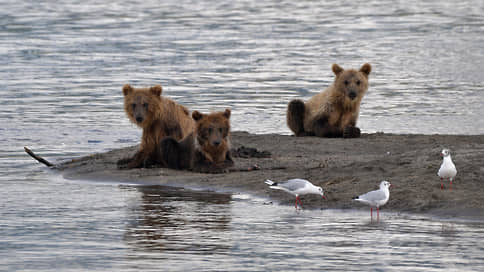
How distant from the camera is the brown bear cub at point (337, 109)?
16625 mm

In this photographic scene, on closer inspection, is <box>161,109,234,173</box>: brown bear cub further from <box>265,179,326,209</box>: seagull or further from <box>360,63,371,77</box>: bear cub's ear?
<box>360,63,371,77</box>: bear cub's ear

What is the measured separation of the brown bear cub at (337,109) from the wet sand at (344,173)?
0.94 m

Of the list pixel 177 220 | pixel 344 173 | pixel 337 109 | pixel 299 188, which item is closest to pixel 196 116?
pixel 344 173

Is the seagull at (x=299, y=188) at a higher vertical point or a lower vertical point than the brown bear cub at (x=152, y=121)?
lower

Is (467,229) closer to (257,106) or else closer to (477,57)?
(257,106)

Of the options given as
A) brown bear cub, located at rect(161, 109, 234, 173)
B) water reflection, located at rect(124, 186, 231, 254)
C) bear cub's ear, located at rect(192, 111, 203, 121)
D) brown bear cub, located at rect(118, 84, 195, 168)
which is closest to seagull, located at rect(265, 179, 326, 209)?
water reflection, located at rect(124, 186, 231, 254)

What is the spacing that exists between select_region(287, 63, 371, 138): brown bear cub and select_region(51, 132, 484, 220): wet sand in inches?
37.0

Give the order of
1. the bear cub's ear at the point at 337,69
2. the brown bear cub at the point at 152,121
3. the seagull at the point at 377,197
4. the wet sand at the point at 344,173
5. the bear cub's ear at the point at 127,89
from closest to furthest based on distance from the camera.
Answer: the seagull at the point at 377,197
the wet sand at the point at 344,173
the brown bear cub at the point at 152,121
the bear cub's ear at the point at 127,89
the bear cub's ear at the point at 337,69

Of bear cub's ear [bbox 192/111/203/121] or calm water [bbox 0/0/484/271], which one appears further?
bear cub's ear [bbox 192/111/203/121]

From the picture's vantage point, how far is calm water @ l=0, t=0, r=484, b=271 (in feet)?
26.5

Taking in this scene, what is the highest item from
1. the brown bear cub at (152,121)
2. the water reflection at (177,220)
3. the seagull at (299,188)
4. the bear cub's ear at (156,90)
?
the bear cub's ear at (156,90)

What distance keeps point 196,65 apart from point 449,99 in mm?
10097

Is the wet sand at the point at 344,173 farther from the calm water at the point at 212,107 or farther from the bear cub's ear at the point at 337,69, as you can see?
the bear cub's ear at the point at 337,69

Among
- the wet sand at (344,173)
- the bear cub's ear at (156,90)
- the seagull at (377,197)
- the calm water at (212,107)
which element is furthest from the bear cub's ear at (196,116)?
the seagull at (377,197)
